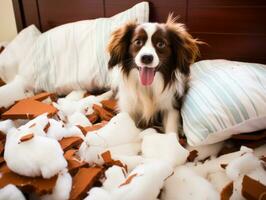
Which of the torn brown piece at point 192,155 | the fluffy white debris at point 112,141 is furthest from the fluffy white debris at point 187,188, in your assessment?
the fluffy white debris at point 112,141

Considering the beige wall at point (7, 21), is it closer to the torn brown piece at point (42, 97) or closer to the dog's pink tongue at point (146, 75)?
the torn brown piece at point (42, 97)

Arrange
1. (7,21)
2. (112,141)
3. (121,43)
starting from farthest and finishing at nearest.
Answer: (7,21) → (121,43) → (112,141)

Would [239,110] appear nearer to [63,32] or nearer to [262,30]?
[262,30]

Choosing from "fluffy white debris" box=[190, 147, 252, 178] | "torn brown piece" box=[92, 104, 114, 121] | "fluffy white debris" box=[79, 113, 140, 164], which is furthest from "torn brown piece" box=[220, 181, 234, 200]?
"torn brown piece" box=[92, 104, 114, 121]

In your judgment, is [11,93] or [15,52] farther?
[15,52]

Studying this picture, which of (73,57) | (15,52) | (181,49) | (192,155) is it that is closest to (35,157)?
(192,155)

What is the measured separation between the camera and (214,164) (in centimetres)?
102

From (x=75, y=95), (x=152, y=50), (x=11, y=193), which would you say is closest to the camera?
(x=11, y=193)

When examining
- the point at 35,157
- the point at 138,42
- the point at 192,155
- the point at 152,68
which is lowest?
the point at 192,155

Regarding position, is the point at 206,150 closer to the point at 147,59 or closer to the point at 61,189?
the point at 147,59

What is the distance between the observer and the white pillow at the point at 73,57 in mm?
1632

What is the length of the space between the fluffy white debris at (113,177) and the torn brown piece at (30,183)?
0.54 feet

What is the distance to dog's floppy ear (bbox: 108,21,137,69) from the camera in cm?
135

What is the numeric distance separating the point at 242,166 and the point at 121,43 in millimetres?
776
